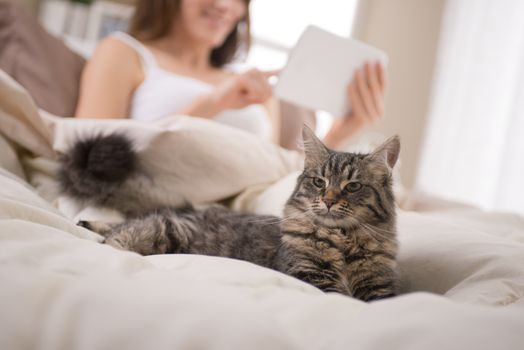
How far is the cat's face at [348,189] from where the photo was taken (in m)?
0.90

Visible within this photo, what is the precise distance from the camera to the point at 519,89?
2764 mm

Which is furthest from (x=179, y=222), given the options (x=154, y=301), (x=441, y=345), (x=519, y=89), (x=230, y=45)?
(x=519, y=89)

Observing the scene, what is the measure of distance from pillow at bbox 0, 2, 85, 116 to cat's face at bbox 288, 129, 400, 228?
101 centimetres

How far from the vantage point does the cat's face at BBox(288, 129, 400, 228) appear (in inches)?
35.4

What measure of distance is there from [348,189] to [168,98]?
3.26 ft

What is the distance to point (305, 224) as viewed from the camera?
3.02 ft

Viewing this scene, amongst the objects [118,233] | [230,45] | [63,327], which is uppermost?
[230,45]

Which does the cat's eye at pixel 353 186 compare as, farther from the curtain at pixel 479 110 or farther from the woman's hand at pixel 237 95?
the curtain at pixel 479 110

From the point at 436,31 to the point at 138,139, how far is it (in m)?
3.07

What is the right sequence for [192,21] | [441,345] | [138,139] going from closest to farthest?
[441,345], [138,139], [192,21]

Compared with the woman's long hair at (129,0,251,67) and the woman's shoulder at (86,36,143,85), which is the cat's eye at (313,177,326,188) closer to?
the woman's shoulder at (86,36,143,85)

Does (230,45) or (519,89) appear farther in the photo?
(519,89)

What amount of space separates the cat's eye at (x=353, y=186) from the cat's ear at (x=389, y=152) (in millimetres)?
68

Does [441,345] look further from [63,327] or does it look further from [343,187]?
[343,187]
